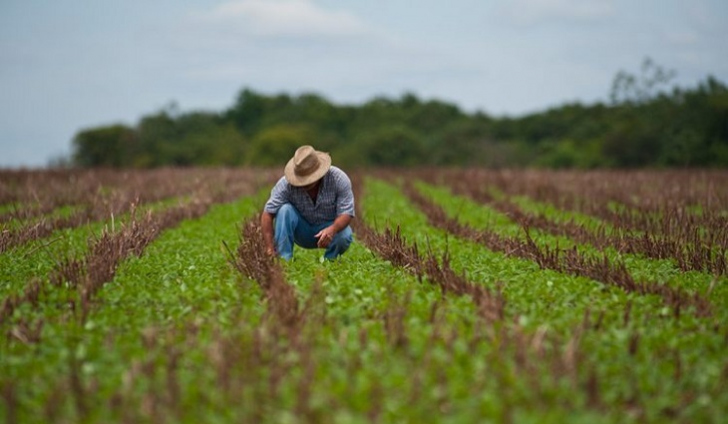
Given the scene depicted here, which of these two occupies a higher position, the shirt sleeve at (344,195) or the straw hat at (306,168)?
the straw hat at (306,168)

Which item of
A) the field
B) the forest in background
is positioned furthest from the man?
the forest in background

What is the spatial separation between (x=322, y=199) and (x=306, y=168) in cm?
57

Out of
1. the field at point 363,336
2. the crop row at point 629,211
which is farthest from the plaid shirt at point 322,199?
the crop row at point 629,211

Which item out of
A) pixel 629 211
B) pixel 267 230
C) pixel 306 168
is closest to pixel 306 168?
pixel 306 168

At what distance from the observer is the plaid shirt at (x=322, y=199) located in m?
7.98

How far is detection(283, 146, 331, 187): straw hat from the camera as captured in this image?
7.61 meters

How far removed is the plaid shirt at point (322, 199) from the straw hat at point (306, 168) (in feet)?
0.91

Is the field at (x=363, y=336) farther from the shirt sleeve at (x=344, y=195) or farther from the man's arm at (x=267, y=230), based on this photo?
the shirt sleeve at (x=344, y=195)

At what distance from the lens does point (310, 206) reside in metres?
8.18

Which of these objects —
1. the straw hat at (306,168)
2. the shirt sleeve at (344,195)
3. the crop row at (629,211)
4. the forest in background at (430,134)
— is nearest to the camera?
the straw hat at (306,168)

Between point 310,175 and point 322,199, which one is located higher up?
point 310,175

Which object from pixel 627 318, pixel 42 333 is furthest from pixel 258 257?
pixel 627 318

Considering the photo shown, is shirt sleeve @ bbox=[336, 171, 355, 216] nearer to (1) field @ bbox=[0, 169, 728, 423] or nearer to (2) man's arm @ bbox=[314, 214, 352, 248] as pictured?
(2) man's arm @ bbox=[314, 214, 352, 248]

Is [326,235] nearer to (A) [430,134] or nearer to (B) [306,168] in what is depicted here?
Result: (B) [306,168]
